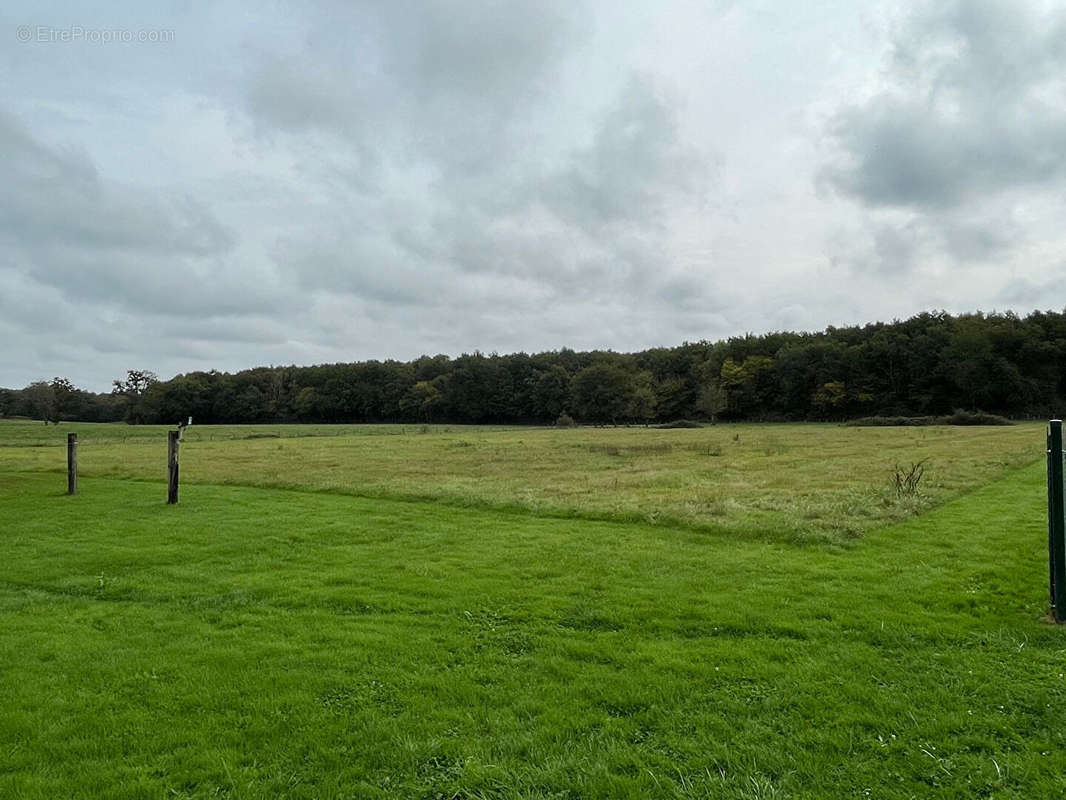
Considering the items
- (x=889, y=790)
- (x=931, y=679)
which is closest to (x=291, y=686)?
(x=889, y=790)

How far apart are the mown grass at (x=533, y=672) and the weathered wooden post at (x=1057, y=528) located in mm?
401

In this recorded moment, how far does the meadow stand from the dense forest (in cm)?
9716

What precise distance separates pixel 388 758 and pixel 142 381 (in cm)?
18256

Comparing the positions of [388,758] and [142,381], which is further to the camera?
[142,381]

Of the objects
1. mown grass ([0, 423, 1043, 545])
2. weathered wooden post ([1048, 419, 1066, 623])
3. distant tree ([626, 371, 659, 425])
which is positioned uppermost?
distant tree ([626, 371, 659, 425])

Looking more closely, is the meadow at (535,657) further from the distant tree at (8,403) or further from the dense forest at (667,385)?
the distant tree at (8,403)

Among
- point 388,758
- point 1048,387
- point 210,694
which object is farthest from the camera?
point 1048,387

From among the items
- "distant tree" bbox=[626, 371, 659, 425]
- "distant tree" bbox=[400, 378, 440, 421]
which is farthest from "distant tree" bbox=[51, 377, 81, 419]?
"distant tree" bbox=[626, 371, 659, 425]

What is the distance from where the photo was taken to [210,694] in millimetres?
5867

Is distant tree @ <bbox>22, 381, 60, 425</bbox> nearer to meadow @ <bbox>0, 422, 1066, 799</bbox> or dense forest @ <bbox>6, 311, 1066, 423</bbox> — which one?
dense forest @ <bbox>6, 311, 1066, 423</bbox>

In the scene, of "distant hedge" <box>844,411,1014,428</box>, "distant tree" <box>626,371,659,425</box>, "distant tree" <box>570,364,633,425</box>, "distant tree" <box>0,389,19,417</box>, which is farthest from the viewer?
"distant tree" <box>0,389,19,417</box>

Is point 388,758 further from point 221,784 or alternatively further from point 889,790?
point 889,790

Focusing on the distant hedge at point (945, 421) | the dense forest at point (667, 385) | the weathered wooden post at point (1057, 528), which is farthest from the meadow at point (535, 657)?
the dense forest at point (667, 385)

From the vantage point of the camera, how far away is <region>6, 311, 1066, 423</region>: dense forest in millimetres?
94625
